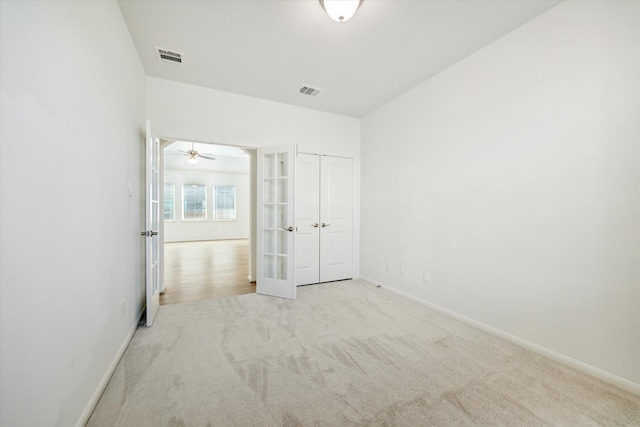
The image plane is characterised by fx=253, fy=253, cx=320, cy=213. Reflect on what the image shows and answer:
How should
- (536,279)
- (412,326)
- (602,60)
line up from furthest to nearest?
1. (412,326)
2. (536,279)
3. (602,60)

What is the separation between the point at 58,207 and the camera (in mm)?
1245

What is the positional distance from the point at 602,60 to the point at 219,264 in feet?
20.6

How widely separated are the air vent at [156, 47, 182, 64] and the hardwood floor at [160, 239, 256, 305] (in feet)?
9.83

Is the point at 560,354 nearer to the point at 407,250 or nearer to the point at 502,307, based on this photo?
the point at 502,307

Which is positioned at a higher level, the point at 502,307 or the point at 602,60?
the point at 602,60

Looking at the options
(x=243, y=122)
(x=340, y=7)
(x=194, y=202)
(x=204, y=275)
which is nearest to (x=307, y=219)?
(x=243, y=122)

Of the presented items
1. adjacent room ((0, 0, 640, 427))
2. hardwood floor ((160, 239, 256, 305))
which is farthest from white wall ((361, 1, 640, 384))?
hardwood floor ((160, 239, 256, 305))

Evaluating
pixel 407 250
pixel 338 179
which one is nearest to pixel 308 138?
pixel 338 179

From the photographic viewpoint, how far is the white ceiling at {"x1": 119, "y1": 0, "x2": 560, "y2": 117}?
2149 millimetres

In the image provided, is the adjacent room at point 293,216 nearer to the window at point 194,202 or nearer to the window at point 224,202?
the window at point 194,202

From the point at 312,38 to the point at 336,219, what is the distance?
2.75 m

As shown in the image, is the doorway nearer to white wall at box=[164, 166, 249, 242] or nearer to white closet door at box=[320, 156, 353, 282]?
white wall at box=[164, 166, 249, 242]

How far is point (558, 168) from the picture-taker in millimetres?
2135

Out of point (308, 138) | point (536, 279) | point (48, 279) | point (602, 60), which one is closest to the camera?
point (48, 279)
